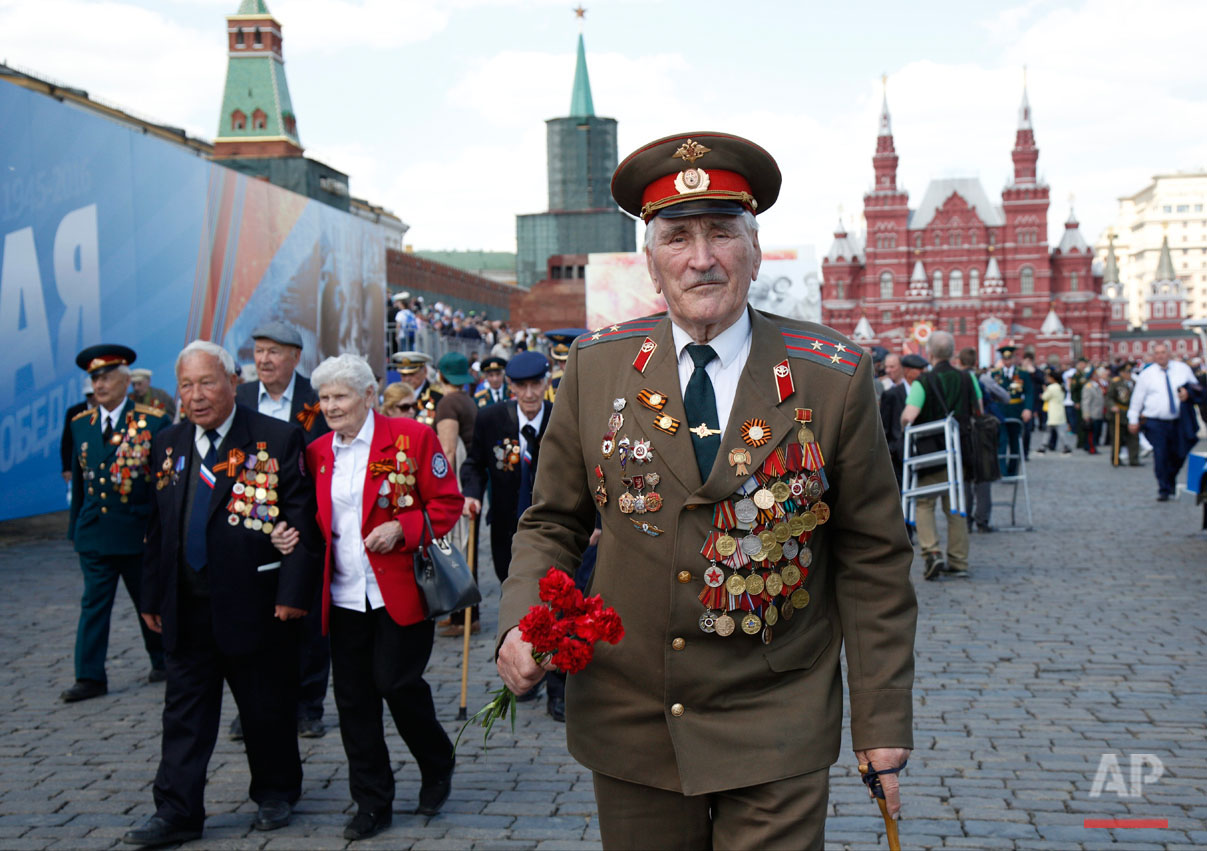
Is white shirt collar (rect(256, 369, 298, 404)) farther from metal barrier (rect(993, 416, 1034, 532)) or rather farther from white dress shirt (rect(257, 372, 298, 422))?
Result: metal barrier (rect(993, 416, 1034, 532))

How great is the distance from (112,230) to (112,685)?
7.79 metres

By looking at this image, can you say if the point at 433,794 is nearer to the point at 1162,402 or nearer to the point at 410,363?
the point at 410,363

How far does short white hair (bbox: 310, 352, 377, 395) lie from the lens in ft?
16.6

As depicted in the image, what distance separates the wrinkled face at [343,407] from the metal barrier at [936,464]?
6.30m

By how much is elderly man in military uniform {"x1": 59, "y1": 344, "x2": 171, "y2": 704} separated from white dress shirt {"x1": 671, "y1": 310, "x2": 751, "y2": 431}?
521cm

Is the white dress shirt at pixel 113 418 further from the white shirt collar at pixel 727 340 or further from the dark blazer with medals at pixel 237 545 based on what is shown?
the white shirt collar at pixel 727 340

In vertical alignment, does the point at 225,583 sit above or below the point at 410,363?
below

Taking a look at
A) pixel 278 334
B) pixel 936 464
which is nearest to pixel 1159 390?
pixel 936 464

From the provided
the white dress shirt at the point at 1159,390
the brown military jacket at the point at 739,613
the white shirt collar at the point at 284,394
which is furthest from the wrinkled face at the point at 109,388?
the white dress shirt at the point at 1159,390

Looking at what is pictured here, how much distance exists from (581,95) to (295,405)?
11374 centimetres

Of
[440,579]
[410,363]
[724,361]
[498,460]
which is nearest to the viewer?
[724,361]

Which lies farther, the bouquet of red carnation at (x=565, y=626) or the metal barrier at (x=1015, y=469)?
the metal barrier at (x=1015, y=469)

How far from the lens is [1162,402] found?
51.2ft

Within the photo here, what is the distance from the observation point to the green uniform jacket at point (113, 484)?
283 inches
